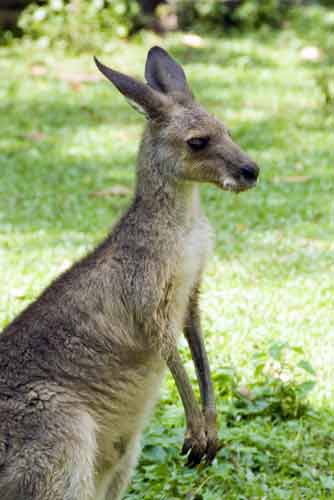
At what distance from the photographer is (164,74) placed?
4.15m

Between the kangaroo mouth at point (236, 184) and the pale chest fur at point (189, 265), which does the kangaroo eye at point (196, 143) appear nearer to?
the kangaroo mouth at point (236, 184)

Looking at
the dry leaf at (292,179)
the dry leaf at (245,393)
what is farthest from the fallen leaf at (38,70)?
the dry leaf at (245,393)

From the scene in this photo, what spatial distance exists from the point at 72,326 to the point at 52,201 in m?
4.16

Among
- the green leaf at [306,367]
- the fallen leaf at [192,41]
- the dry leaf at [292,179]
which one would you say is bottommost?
the fallen leaf at [192,41]

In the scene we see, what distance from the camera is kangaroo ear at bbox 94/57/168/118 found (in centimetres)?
372

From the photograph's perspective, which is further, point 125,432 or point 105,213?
point 105,213

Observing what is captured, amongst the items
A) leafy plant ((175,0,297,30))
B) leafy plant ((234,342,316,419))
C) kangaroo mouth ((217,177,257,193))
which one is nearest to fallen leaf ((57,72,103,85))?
leafy plant ((175,0,297,30))

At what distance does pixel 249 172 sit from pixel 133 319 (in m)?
0.72

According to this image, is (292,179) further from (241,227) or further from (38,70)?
(38,70)

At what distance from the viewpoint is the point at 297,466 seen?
4.36 metres

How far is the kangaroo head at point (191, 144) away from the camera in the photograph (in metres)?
3.84

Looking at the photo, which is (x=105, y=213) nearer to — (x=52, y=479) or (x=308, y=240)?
(x=308, y=240)

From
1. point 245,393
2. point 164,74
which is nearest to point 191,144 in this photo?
point 164,74

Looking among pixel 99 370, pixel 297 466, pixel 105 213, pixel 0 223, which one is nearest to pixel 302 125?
pixel 105 213
